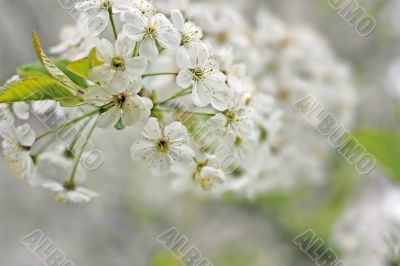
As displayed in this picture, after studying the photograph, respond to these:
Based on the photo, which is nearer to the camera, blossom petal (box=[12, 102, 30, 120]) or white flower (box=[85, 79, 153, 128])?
white flower (box=[85, 79, 153, 128])

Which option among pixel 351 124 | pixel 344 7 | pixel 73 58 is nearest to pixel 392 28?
pixel 344 7

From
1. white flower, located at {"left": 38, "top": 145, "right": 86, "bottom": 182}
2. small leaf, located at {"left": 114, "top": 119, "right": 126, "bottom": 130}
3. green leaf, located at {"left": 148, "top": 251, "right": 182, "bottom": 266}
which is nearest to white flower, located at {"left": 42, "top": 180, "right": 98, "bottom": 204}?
white flower, located at {"left": 38, "top": 145, "right": 86, "bottom": 182}

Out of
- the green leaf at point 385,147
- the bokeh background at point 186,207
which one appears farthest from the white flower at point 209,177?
the bokeh background at point 186,207

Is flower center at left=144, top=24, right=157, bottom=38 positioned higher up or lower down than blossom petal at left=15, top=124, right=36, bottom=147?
higher up

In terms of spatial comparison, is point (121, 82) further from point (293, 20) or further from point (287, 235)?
point (293, 20)

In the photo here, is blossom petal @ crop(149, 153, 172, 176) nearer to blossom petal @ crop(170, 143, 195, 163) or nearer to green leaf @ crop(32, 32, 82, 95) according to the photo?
blossom petal @ crop(170, 143, 195, 163)

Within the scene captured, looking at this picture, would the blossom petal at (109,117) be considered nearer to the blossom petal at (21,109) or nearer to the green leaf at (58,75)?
the green leaf at (58,75)

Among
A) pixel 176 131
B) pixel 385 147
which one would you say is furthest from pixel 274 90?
pixel 176 131
